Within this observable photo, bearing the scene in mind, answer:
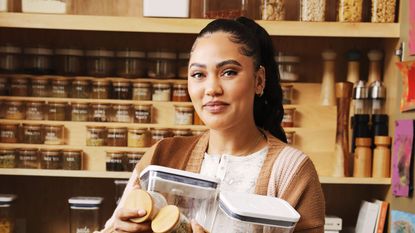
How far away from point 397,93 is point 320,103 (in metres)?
0.26

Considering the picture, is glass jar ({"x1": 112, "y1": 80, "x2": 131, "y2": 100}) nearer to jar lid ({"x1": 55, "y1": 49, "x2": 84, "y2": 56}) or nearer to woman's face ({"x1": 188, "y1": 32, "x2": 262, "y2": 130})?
jar lid ({"x1": 55, "y1": 49, "x2": 84, "y2": 56})

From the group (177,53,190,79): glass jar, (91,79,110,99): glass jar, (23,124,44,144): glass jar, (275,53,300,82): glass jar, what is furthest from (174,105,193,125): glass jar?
(23,124,44,144): glass jar

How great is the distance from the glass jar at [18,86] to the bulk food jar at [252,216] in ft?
4.23

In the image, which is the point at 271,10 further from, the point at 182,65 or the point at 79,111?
the point at 79,111

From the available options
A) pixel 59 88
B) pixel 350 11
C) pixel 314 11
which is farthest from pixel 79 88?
pixel 350 11

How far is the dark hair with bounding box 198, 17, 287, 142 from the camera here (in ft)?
3.62

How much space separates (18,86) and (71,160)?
0.31 meters

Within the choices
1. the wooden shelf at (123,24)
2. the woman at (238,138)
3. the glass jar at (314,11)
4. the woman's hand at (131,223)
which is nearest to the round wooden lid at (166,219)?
the woman's hand at (131,223)

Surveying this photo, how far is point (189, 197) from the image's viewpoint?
0.82m

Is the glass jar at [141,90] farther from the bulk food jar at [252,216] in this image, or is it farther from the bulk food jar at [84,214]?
the bulk food jar at [252,216]

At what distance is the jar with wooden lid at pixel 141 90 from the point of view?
6.24 feet

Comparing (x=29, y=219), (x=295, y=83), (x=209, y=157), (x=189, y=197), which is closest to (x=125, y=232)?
(x=189, y=197)

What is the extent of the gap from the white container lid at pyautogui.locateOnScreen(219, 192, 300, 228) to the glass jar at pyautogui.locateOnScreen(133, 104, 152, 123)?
1.11m

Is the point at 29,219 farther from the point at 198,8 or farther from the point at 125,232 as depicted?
the point at 125,232
